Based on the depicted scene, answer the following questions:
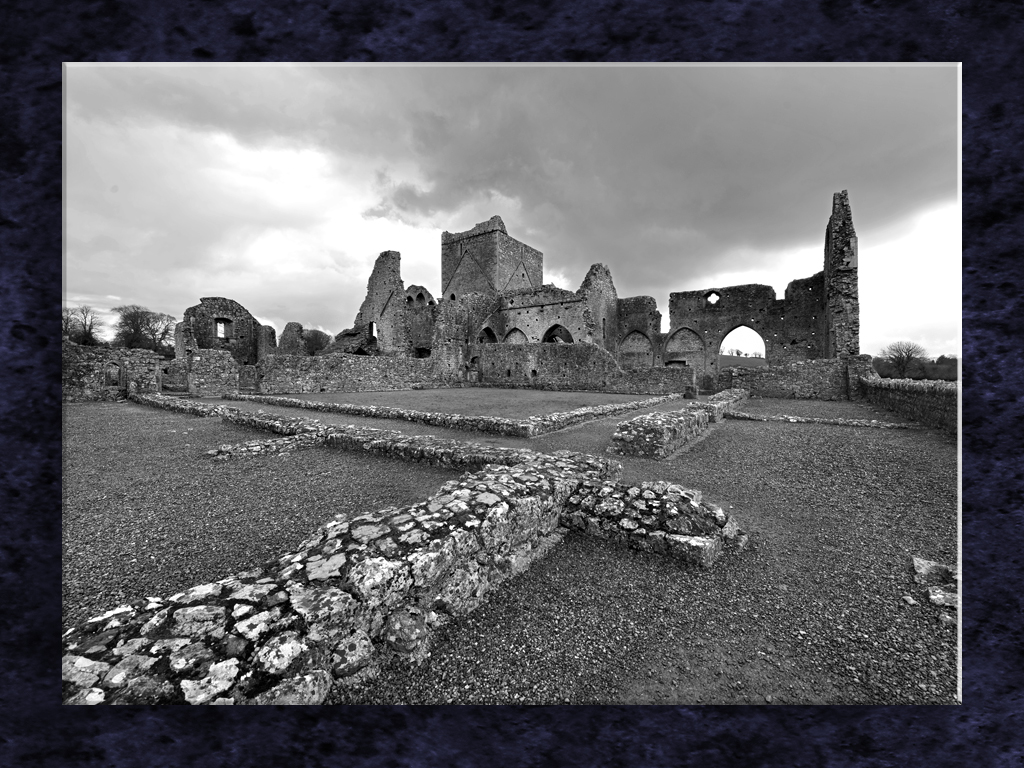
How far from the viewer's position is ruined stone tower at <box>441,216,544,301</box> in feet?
107

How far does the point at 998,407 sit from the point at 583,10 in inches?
76.4

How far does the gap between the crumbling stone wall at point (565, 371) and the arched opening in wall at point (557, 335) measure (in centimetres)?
613

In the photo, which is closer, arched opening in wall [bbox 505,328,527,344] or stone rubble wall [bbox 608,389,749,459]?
stone rubble wall [bbox 608,389,749,459]

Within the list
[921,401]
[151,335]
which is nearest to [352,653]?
[921,401]

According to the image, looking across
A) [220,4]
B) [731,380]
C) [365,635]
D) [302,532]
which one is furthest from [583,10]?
[731,380]

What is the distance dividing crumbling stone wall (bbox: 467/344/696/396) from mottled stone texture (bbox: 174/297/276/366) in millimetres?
15150

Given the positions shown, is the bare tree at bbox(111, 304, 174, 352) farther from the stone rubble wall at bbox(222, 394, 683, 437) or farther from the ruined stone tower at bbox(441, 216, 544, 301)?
the ruined stone tower at bbox(441, 216, 544, 301)

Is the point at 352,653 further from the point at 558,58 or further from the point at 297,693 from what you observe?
the point at 558,58

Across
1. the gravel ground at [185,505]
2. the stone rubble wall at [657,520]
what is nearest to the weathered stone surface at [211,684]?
the gravel ground at [185,505]

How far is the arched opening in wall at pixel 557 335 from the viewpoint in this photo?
25.5m

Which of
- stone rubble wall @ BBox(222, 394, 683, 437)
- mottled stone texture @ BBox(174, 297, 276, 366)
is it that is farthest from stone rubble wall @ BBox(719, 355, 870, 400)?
mottled stone texture @ BBox(174, 297, 276, 366)

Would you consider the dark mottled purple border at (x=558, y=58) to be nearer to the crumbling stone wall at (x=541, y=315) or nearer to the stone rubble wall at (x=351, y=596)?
the stone rubble wall at (x=351, y=596)

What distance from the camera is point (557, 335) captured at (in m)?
26.5

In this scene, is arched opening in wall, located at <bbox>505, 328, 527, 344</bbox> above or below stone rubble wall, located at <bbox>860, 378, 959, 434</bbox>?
above
